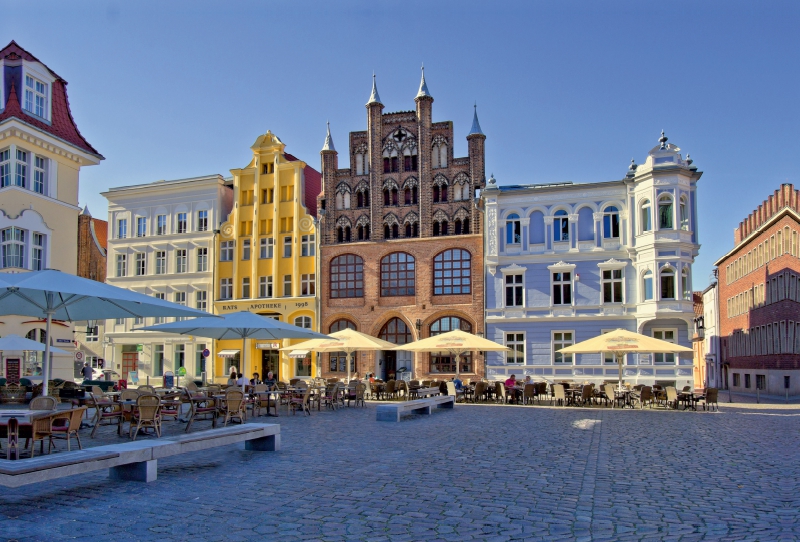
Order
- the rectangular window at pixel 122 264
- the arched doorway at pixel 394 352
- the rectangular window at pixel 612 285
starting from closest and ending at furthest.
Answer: the rectangular window at pixel 612 285, the arched doorway at pixel 394 352, the rectangular window at pixel 122 264

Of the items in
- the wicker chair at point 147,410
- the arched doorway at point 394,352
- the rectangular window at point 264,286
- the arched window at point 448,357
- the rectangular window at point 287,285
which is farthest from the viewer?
the rectangular window at point 264,286

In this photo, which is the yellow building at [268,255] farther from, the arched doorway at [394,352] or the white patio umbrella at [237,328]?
the white patio umbrella at [237,328]

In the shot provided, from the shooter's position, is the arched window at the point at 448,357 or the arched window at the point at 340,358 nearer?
the arched window at the point at 448,357

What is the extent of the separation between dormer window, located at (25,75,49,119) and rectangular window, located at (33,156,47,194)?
1933mm

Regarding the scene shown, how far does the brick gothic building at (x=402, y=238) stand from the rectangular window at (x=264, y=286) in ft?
12.8

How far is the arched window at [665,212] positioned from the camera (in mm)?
33969

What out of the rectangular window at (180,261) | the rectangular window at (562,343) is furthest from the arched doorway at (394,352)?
the rectangular window at (180,261)

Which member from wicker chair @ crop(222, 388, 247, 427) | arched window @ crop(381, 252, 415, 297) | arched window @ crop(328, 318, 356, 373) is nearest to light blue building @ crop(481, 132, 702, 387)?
arched window @ crop(381, 252, 415, 297)

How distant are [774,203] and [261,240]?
1135 inches

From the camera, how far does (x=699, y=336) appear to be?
62438 mm

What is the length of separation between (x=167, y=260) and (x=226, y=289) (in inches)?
171

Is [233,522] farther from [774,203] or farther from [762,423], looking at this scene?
[774,203]

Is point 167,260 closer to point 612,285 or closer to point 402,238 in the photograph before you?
point 402,238

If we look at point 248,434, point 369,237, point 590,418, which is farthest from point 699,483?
point 369,237
